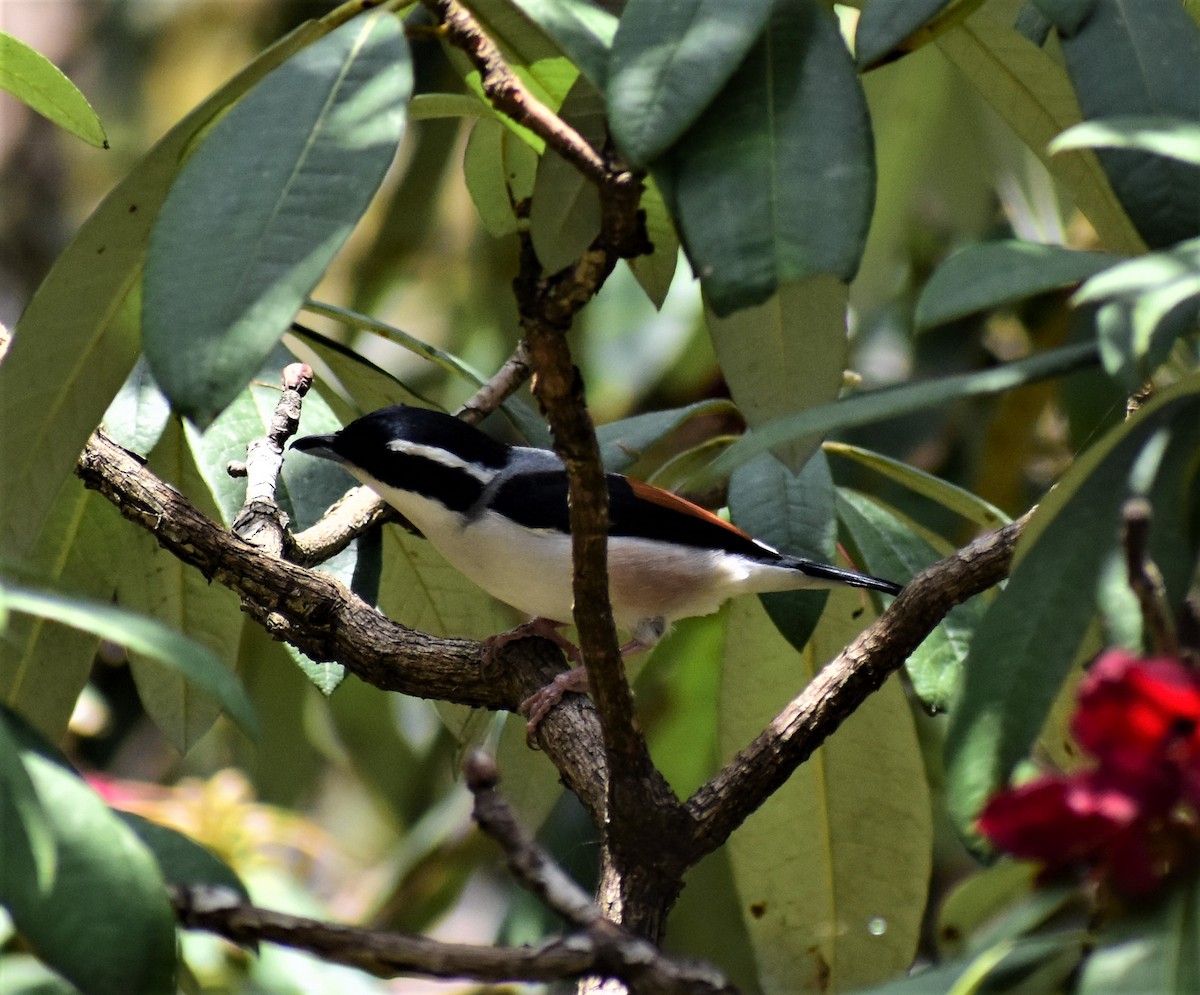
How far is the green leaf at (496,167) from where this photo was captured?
2465 millimetres

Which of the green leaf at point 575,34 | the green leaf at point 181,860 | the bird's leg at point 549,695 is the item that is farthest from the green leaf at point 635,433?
the green leaf at point 181,860

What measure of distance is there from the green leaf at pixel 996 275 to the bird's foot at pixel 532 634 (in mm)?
1424

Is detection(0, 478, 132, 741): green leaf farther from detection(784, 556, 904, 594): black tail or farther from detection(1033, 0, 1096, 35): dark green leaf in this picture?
detection(1033, 0, 1096, 35): dark green leaf

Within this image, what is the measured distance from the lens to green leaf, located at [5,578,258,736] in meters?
1.15

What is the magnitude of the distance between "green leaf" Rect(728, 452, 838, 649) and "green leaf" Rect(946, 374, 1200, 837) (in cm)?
116

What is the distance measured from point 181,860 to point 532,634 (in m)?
1.46

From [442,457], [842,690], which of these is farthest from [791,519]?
[442,457]

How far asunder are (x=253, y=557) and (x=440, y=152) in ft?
8.62

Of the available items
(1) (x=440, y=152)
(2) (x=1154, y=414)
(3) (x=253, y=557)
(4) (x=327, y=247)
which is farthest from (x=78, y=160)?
(2) (x=1154, y=414)

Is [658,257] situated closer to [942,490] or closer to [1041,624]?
[942,490]

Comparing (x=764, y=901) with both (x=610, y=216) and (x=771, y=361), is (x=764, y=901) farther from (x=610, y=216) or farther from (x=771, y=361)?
(x=610, y=216)

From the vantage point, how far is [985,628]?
1279 millimetres

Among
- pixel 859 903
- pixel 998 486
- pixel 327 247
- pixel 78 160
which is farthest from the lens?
pixel 78 160

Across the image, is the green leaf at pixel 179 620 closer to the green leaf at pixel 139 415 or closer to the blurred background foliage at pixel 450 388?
the blurred background foliage at pixel 450 388
